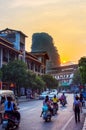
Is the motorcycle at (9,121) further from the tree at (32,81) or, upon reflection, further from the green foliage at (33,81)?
the green foliage at (33,81)

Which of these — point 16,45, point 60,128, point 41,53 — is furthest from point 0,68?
point 60,128

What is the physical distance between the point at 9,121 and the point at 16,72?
5101cm

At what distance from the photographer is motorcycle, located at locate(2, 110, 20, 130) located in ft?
60.5

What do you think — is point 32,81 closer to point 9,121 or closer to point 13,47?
point 13,47

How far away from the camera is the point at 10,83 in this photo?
244 feet

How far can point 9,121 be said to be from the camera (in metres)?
18.7

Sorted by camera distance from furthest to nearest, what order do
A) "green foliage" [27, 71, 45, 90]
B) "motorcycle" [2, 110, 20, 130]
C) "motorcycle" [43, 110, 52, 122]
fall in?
"green foliage" [27, 71, 45, 90] < "motorcycle" [43, 110, 52, 122] < "motorcycle" [2, 110, 20, 130]

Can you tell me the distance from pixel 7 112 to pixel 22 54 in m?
68.8

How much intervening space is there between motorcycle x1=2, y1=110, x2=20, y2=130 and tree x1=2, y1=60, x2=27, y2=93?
50141 mm

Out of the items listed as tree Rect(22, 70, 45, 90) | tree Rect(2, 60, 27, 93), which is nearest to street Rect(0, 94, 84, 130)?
tree Rect(2, 60, 27, 93)

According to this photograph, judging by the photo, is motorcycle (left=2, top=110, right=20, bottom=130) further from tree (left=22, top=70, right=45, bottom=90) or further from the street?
tree (left=22, top=70, right=45, bottom=90)

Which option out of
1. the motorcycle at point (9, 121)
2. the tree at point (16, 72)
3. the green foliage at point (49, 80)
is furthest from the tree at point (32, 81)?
the motorcycle at point (9, 121)

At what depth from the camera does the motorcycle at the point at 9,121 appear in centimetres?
1845

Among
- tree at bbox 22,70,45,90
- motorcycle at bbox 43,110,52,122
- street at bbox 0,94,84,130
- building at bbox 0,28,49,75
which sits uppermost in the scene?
building at bbox 0,28,49,75
